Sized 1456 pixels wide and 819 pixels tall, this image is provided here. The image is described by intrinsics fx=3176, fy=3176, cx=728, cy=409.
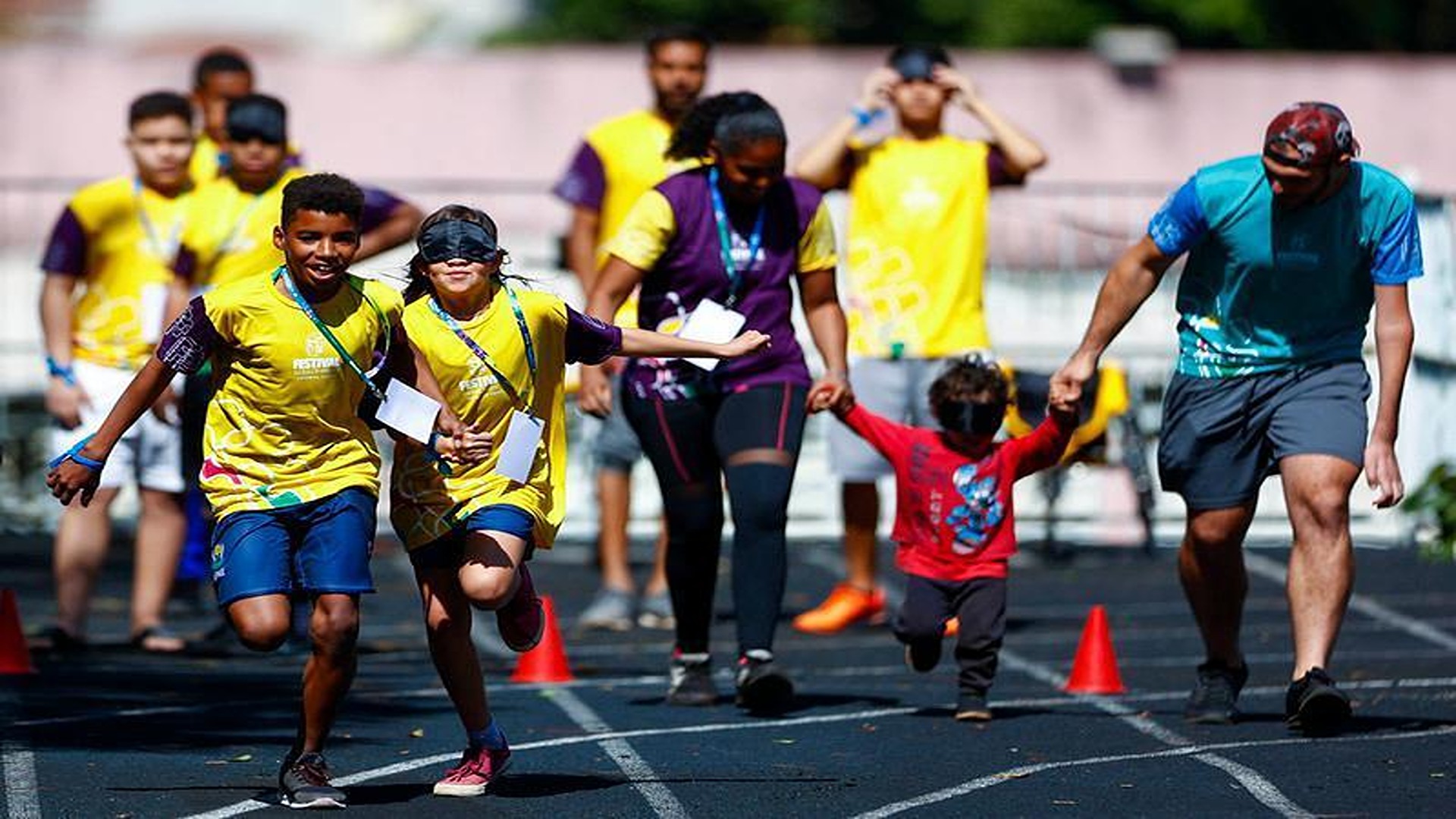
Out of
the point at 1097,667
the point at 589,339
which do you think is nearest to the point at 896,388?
the point at 1097,667

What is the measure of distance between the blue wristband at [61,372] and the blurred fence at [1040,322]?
186 inches

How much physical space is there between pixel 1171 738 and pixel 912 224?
380cm

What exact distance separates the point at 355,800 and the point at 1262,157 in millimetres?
3343

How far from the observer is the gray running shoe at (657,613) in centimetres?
1338

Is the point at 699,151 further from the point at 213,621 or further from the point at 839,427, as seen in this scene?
the point at 213,621

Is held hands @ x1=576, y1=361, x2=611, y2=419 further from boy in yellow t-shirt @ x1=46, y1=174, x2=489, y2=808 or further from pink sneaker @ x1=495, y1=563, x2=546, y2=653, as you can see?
boy in yellow t-shirt @ x1=46, y1=174, x2=489, y2=808

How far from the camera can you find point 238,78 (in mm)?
13375

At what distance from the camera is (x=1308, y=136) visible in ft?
30.5

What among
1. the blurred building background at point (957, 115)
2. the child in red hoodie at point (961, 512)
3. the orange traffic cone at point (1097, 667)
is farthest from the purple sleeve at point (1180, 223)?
the blurred building background at point (957, 115)

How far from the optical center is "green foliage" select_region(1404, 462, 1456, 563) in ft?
49.1

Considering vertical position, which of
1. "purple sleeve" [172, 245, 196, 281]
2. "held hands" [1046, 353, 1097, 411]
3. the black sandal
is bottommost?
the black sandal

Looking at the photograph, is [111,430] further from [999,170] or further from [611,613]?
[999,170]

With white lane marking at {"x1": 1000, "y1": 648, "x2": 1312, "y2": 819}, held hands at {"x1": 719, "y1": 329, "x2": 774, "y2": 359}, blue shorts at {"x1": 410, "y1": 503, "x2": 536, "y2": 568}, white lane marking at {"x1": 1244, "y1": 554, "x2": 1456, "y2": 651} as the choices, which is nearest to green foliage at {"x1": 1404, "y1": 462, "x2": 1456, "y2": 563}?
white lane marking at {"x1": 1244, "y1": 554, "x2": 1456, "y2": 651}

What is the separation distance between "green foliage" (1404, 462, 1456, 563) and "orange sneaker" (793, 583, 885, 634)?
3173mm
